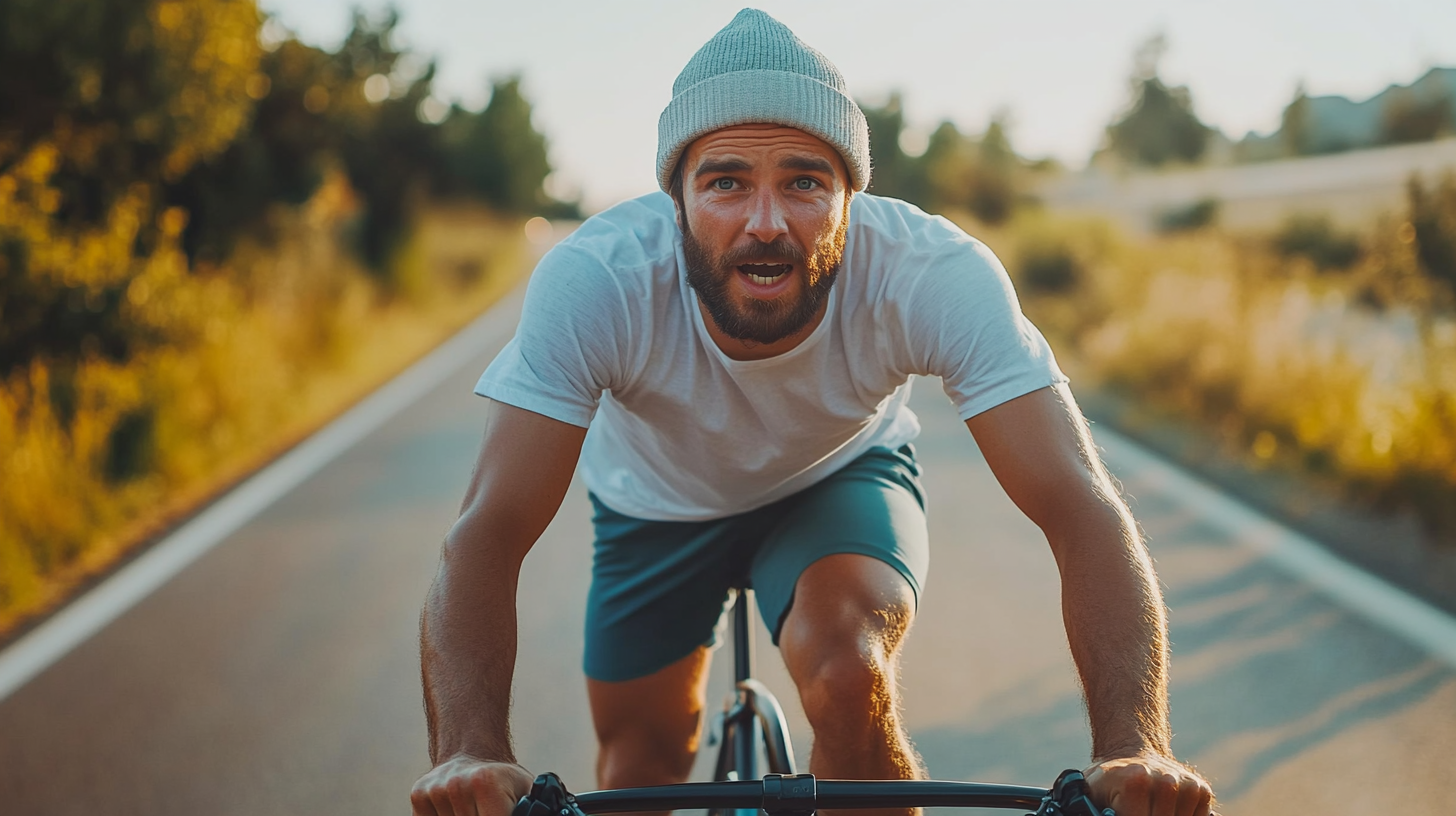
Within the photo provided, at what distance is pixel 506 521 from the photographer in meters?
2.31

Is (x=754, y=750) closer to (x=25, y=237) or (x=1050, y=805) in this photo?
(x=1050, y=805)

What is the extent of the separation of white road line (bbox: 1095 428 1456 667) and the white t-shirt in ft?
10.6

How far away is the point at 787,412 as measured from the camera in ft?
9.05

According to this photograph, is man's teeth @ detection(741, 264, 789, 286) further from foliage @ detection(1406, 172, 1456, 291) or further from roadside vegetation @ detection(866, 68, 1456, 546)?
foliage @ detection(1406, 172, 1456, 291)

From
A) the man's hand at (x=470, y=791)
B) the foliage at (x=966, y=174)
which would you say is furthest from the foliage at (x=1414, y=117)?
the man's hand at (x=470, y=791)

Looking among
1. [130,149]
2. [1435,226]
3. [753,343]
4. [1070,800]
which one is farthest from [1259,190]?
[1070,800]

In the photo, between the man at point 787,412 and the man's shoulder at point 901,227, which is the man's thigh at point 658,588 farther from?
the man's shoulder at point 901,227

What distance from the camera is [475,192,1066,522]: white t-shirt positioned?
2459 millimetres

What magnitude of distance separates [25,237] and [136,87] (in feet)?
5.84

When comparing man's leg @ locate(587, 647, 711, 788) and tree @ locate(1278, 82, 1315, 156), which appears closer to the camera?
man's leg @ locate(587, 647, 711, 788)

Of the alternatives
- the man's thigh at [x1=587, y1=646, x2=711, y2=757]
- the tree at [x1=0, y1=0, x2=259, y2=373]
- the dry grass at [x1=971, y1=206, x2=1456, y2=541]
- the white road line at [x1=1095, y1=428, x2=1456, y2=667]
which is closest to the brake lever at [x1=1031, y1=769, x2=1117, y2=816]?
the man's thigh at [x1=587, y1=646, x2=711, y2=757]

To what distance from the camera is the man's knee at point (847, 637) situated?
2352 mm

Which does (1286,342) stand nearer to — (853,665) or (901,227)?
(901,227)

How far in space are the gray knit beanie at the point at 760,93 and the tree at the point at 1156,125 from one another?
57.1 m
